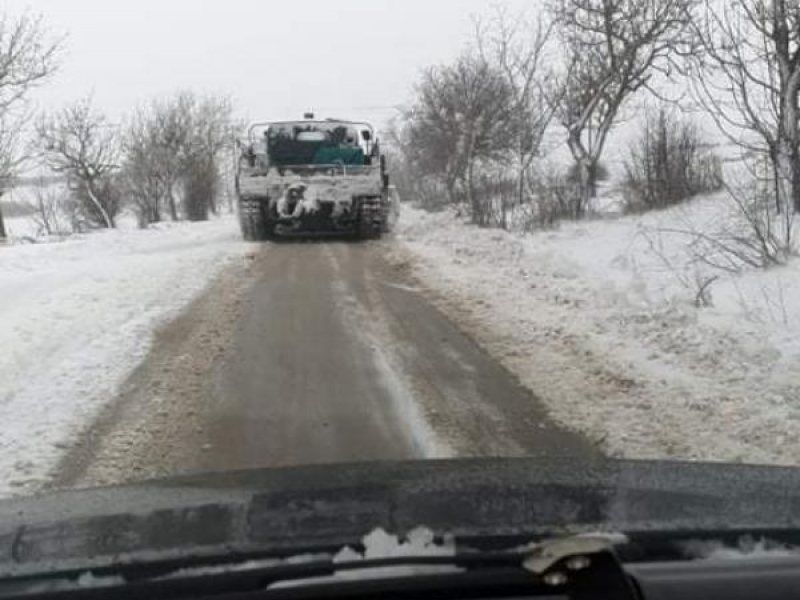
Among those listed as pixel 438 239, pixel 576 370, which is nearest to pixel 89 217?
pixel 438 239

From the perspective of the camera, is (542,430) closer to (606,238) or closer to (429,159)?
(606,238)

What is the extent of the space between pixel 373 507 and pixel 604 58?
24.2 metres

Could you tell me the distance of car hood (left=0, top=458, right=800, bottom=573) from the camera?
7.71 feet

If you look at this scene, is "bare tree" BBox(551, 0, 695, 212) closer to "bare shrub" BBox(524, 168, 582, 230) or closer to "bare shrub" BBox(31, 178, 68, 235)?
"bare shrub" BBox(524, 168, 582, 230)

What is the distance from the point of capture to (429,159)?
42469 mm

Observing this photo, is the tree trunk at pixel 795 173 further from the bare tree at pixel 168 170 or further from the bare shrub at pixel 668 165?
the bare tree at pixel 168 170

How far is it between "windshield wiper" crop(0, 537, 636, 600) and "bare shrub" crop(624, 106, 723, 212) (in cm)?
2147

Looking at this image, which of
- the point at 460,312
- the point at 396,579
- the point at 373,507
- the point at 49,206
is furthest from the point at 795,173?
the point at 49,206

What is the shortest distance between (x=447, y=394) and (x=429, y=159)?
35707mm

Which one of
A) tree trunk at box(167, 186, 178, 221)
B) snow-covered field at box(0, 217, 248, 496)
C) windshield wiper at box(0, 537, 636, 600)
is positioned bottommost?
snow-covered field at box(0, 217, 248, 496)

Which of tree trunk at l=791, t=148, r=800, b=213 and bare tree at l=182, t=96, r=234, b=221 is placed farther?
bare tree at l=182, t=96, r=234, b=221

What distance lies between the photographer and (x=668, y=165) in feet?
76.2

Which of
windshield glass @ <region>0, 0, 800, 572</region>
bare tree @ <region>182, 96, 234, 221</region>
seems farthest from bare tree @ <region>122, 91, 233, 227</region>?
windshield glass @ <region>0, 0, 800, 572</region>

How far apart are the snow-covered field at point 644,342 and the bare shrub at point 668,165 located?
662 cm
